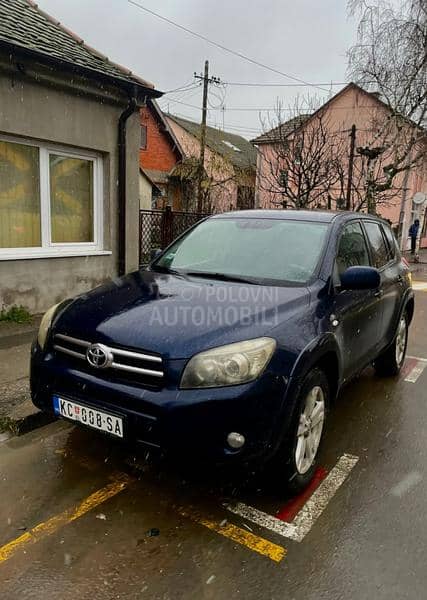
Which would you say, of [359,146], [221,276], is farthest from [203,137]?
[221,276]

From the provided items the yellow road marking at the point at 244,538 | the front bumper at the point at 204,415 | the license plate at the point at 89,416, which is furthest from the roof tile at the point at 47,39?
the yellow road marking at the point at 244,538

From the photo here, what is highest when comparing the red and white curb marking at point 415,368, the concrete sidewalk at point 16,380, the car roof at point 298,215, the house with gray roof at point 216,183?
the house with gray roof at point 216,183

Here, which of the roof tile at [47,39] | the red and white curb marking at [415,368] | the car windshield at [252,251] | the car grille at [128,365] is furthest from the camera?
the roof tile at [47,39]

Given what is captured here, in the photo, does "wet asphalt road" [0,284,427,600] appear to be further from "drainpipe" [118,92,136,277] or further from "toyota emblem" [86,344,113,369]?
"drainpipe" [118,92,136,277]

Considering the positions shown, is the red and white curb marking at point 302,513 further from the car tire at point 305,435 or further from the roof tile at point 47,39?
the roof tile at point 47,39

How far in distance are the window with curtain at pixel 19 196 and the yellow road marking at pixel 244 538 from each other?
5235 millimetres

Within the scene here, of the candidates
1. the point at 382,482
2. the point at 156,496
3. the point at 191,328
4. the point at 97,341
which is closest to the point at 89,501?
the point at 156,496

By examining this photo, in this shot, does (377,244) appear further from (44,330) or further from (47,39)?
(47,39)

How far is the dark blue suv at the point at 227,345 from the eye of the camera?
2406 mm

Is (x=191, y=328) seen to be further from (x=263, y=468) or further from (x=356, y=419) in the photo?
(x=356, y=419)

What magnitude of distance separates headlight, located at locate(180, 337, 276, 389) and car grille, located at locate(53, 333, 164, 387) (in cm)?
17

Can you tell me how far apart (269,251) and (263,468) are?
1682 mm

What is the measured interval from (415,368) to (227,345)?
13.0 ft

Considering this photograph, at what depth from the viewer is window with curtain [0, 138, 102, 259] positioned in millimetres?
6504
